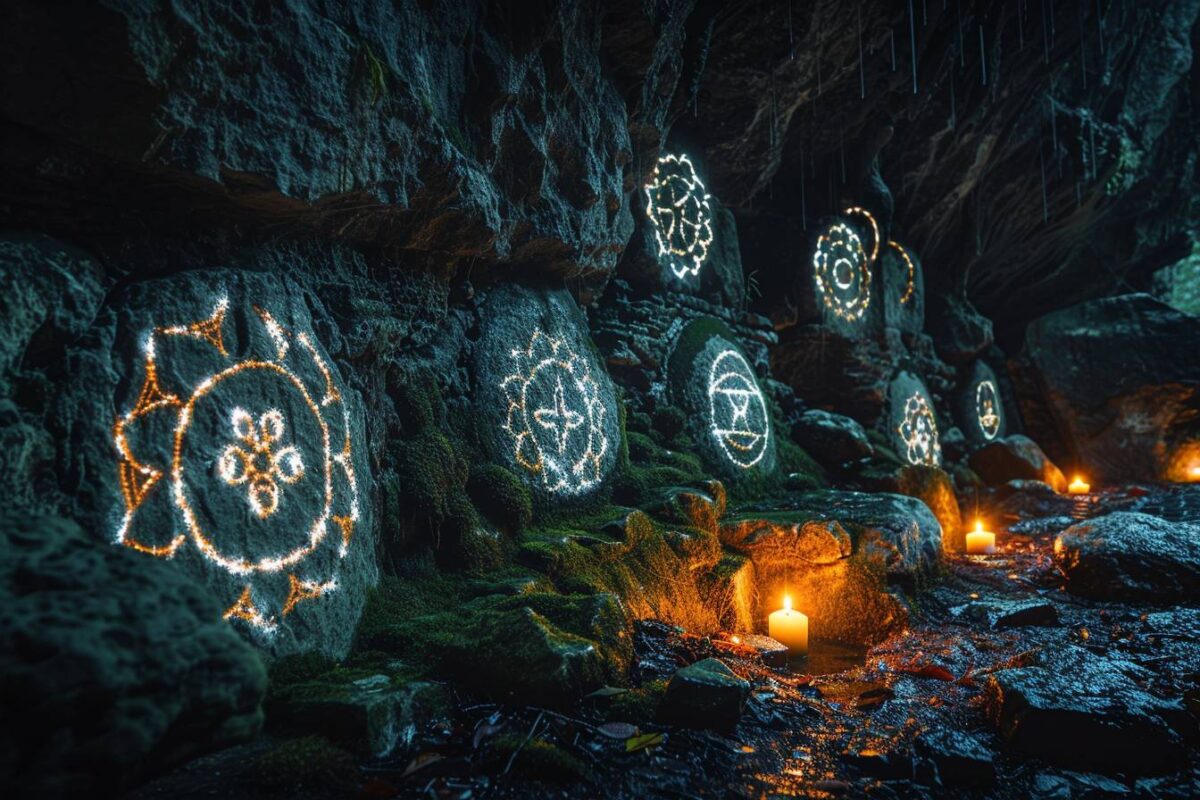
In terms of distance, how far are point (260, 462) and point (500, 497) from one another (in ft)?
5.02

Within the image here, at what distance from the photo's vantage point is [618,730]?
90.6 inches

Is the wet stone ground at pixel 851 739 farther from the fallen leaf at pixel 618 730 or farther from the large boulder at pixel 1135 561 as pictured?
the large boulder at pixel 1135 561

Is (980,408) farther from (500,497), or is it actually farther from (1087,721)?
(500,497)

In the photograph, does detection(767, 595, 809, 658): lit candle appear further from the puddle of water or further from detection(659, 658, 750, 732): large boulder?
detection(659, 658, 750, 732): large boulder

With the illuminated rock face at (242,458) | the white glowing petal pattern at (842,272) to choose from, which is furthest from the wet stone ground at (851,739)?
the white glowing petal pattern at (842,272)

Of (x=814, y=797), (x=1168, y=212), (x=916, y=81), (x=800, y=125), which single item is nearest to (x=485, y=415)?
(x=814, y=797)

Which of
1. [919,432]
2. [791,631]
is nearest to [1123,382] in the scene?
[919,432]

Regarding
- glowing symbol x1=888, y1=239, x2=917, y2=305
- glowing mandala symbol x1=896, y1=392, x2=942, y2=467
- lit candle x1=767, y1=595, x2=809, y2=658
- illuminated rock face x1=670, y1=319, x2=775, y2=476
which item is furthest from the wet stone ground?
glowing symbol x1=888, y1=239, x2=917, y2=305

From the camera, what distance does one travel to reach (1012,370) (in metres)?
12.8

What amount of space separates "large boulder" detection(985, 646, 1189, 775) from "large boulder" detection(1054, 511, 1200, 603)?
2551 mm

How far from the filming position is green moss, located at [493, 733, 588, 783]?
1.98 metres

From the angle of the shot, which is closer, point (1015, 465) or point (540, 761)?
point (540, 761)

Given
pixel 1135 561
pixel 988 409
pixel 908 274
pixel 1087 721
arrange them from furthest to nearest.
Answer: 1. pixel 988 409
2. pixel 908 274
3. pixel 1135 561
4. pixel 1087 721

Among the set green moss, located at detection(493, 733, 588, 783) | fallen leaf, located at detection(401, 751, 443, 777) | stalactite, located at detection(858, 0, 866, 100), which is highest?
stalactite, located at detection(858, 0, 866, 100)
